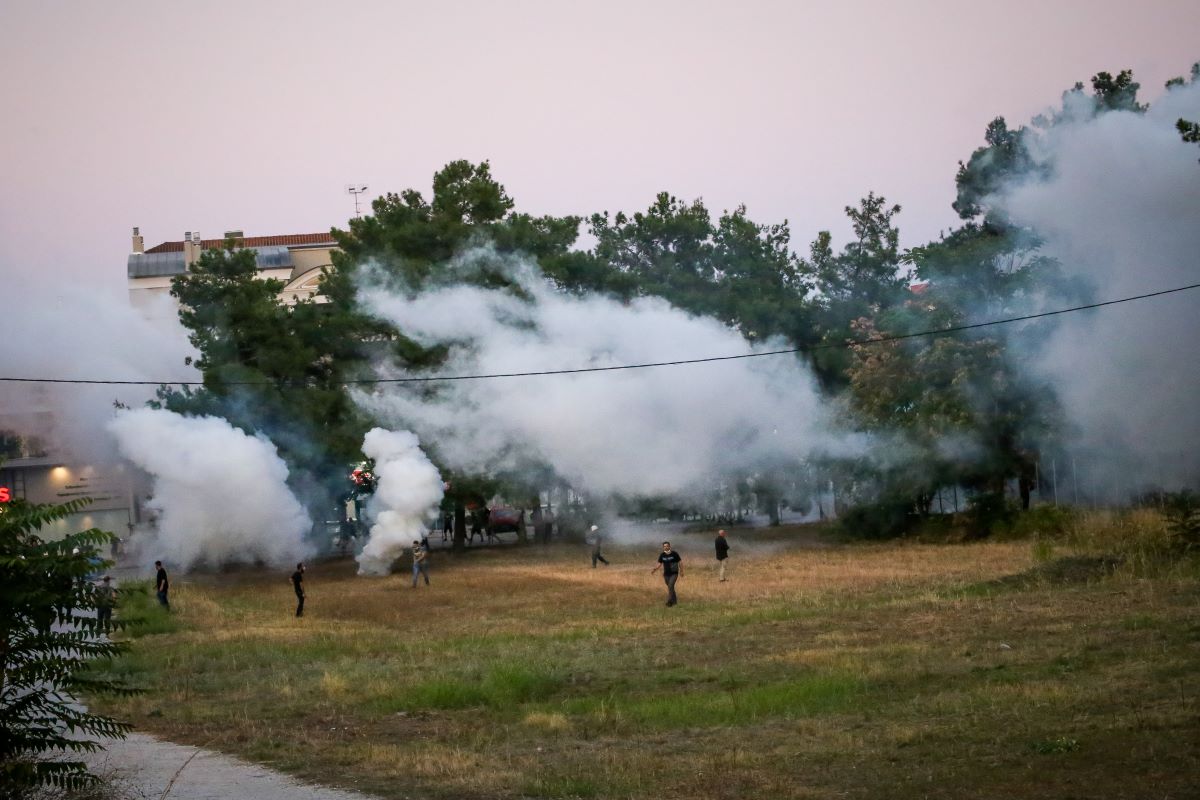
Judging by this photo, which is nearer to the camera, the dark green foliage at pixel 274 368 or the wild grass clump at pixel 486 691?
the wild grass clump at pixel 486 691

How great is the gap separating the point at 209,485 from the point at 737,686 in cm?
3312

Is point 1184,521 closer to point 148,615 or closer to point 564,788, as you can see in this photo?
point 564,788

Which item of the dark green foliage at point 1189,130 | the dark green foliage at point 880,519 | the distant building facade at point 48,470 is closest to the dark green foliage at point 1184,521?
the dark green foliage at point 1189,130

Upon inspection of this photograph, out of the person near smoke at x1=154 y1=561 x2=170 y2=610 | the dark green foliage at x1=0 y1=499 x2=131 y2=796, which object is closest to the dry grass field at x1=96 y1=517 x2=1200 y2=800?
the person near smoke at x1=154 y1=561 x2=170 y2=610

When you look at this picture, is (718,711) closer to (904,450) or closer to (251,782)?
(251,782)

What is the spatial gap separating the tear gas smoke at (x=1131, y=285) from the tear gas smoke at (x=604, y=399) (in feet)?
33.1

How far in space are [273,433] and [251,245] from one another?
1980 inches

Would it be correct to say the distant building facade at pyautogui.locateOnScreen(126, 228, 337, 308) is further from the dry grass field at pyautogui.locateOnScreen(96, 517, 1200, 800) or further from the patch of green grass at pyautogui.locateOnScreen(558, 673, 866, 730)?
the patch of green grass at pyautogui.locateOnScreen(558, 673, 866, 730)

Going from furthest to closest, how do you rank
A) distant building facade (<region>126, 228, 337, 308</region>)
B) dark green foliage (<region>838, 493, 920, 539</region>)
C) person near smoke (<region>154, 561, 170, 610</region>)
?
distant building facade (<region>126, 228, 337, 308</region>), dark green foliage (<region>838, 493, 920, 539</region>), person near smoke (<region>154, 561, 170, 610</region>)

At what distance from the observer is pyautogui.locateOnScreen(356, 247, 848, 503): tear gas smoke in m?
44.9

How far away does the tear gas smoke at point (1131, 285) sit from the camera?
33562 millimetres

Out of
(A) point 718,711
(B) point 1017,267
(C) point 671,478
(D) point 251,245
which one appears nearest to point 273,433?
(C) point 671,478

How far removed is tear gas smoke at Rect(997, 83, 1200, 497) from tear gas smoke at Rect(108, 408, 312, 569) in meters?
27.3

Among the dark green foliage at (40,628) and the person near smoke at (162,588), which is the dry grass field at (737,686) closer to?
the person near smoke at (162,588)
